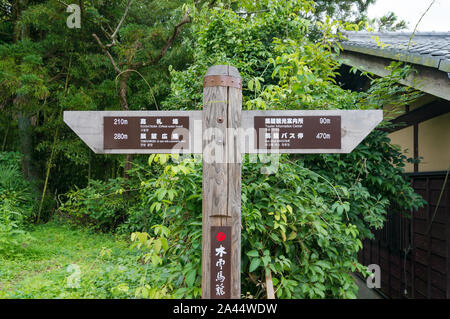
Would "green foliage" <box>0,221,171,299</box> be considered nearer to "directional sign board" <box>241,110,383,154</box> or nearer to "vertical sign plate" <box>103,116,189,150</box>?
"vertical sign plate" <box>103,116,189,150</box>

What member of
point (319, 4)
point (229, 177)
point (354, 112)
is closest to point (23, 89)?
point (229, 177)

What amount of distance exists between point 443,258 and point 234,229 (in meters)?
3.02

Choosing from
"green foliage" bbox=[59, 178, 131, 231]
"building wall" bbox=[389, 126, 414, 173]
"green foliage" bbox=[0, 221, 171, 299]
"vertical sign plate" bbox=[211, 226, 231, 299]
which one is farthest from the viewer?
"green foliage" bbox=[59, 178, 131, 231]

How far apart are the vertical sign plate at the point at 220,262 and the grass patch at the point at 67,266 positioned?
1.01 metres

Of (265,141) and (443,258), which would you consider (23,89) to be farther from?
(443,258)

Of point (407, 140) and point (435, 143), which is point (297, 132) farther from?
point (407, 140)

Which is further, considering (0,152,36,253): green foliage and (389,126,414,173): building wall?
(0,152,36,253): green foliage

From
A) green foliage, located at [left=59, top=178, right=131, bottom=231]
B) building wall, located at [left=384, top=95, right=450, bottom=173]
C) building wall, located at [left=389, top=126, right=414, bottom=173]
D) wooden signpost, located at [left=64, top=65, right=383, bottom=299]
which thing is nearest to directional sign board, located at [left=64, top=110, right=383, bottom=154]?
wooden signpost, located at [left=64, top=65, right=383, bottom=299]

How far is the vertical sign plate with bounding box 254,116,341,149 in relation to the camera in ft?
6.60

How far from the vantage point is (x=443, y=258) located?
3.68 m

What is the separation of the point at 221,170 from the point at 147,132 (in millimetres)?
519

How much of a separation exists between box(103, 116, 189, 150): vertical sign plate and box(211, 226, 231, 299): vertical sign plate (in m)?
0.56

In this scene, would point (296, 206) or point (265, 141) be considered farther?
point (296, 206)

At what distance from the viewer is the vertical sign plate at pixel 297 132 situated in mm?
2012
